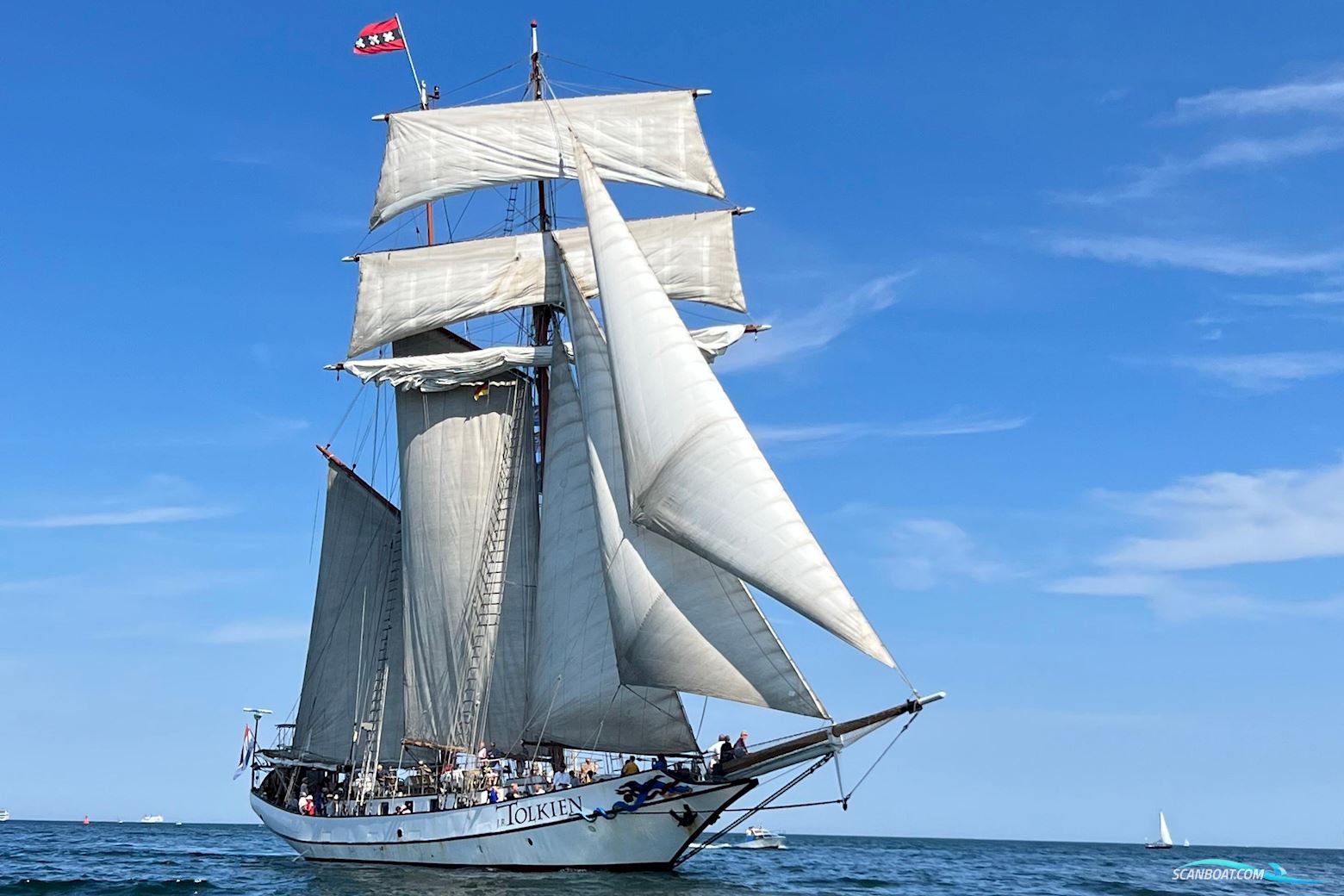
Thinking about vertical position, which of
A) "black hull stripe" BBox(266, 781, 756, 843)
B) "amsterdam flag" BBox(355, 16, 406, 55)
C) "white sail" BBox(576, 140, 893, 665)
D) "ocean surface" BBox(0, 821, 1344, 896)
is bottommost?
"ocean surface" BBox(0, 821, 1344, 896)

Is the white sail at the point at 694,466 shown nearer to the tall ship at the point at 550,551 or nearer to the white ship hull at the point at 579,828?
the tall ship at the point at 550,551

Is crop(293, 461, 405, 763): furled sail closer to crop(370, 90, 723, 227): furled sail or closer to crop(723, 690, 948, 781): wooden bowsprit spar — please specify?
crop(370, 90, 723, 227): furled sail

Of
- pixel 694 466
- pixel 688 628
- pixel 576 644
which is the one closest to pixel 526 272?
pixel 576 644

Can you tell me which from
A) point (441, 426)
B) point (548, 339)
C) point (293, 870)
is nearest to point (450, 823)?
point (293, 870)

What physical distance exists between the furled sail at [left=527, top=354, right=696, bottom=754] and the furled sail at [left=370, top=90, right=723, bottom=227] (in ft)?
34.0

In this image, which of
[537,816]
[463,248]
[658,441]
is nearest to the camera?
[658,441]

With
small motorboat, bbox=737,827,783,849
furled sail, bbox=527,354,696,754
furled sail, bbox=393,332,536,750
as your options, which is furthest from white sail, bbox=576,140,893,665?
small motorboat, bbox=737,827,783,849

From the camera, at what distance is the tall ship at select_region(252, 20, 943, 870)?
109 feet

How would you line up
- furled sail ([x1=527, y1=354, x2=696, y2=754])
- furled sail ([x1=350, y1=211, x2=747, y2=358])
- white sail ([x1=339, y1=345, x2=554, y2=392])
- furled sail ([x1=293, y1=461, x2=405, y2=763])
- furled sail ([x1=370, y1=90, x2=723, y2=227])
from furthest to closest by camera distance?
furled sail ([x1=293, y1=461, x2=405, y2=763]) < furled sail ([x1=370, y1=90, x2=723, y2=227]) < furled sail ([x1=350, y1=211, x2=747, y2=358]) < white sail ([x1=339, y1=345, x2=554, y2=392]) < furled sail ([x1=527, y1=354, x2=696, y2=754])

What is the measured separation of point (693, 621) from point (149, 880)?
2229 centimetres

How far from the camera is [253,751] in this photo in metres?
58.7

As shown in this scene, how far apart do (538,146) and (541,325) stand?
6.99m

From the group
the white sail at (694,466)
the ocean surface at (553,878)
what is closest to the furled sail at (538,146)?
the white sail at (694,466)

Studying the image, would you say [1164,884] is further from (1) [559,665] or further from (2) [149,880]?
(2) [149,880]
